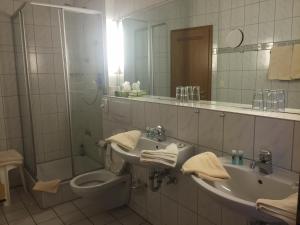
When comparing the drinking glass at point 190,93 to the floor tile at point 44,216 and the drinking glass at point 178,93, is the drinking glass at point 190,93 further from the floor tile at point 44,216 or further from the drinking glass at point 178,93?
the floor tile at point 44,216

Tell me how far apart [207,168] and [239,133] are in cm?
32

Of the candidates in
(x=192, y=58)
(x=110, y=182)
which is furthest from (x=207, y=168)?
(x=110, y=182)

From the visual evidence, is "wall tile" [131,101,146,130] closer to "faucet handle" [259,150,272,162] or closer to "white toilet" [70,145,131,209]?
"white toilet" [70,145,131,209]

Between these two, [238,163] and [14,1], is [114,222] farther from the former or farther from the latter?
[14,1]

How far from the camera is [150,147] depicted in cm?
195

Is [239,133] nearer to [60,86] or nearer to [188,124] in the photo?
[188,124]

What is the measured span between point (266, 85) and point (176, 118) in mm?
639

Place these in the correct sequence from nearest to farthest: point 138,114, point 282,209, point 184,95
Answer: point 282,209 → point 184,95 → point 138,114

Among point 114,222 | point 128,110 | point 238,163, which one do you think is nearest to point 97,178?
point 114,222

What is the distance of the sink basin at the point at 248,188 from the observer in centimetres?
99

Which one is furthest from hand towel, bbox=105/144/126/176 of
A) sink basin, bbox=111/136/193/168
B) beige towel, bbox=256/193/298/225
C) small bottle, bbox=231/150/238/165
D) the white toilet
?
beige towel, bbox=256/193/298/225

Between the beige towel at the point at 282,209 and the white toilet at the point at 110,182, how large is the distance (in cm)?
159

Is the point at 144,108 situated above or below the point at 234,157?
above

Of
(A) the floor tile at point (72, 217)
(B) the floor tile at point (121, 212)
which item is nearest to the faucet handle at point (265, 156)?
(B) the floor tile at point (121, 212)
